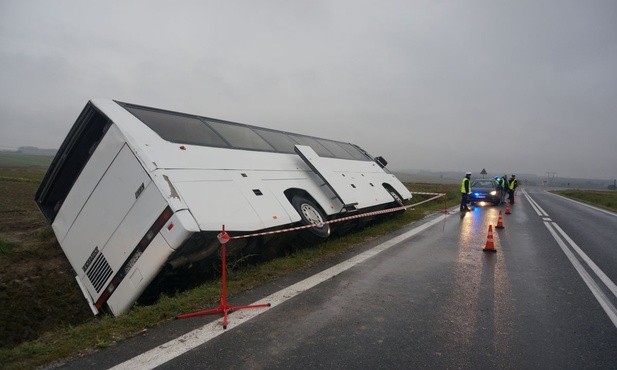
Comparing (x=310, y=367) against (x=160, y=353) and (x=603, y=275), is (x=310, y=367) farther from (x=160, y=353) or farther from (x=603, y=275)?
(x=603, y=275)

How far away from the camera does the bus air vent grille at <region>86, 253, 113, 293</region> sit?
5000 mm

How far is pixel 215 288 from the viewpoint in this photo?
4.65 meters

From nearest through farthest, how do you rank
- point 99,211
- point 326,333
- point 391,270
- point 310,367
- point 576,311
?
point 310,367 → point 326,333 → point 576,311 → point 99,211 → point 391,270

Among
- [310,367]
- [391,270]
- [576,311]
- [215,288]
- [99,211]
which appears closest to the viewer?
[310,367]

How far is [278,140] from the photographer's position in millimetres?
9008

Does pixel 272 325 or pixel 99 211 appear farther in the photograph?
pixel 99 211

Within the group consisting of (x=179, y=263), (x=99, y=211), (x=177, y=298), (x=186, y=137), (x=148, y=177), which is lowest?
(x=177, y=298)

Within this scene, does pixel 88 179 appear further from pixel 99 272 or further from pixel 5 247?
pixel 5 247

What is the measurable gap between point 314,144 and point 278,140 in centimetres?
183

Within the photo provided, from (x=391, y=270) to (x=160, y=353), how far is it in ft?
12.4

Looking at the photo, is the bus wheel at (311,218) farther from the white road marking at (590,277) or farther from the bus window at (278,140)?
the white road marking at (590,277)

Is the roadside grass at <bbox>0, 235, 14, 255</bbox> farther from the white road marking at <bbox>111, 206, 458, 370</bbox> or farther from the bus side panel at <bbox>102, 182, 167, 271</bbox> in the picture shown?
the white road marking at <bbox>111, 206, 458, 370</bbox>

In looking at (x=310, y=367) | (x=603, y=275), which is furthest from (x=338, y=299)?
(x=603, y=275)

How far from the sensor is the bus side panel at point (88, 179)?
205 inches
